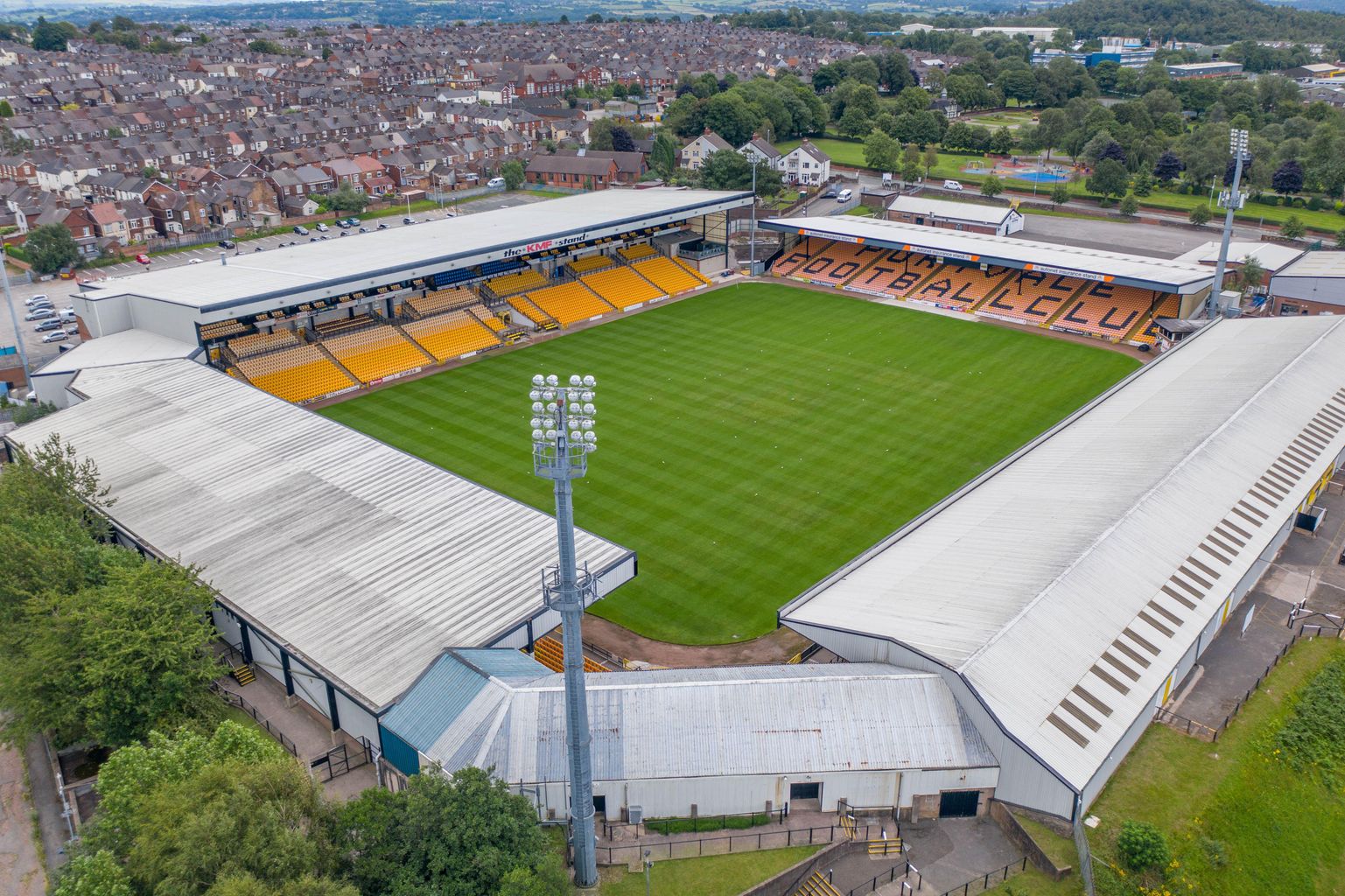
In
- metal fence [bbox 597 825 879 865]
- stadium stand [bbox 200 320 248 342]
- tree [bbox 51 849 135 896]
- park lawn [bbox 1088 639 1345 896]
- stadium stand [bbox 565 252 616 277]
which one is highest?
stadium stand [bbox 200 320 248 342]

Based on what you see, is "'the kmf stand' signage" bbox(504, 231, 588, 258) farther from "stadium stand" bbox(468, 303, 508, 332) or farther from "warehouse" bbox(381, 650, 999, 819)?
"warehouse" bbox(381, 650, 999, 819)

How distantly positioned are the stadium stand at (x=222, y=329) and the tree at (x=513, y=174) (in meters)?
66.8

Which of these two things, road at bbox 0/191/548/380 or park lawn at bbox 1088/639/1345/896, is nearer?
park lawn at bbox 1088/639/1345/896

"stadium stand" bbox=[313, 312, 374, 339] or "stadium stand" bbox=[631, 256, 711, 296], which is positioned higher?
"stadium stand" bbox=[313, 312, 374, 339]

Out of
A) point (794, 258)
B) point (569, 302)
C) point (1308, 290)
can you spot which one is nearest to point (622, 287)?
point (569, 302)

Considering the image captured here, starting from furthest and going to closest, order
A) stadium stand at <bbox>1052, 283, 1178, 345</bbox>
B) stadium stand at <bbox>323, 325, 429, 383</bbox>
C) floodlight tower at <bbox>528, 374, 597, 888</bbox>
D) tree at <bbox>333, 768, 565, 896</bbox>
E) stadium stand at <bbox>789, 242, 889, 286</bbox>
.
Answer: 1. stadium stand at <bbox>789, 242, 889, 286</bbox>
2. stadium stand at <bbox>1052, 283, 1178, 345</bbox>
3. stadium stand at <bbox>323, 325, 429, 383</bbox>
4. tree at <bbox>333, 768, 565, 896</bbox>
5. floodlight tower at <bbox>528, 374, 597, 888</bbox>

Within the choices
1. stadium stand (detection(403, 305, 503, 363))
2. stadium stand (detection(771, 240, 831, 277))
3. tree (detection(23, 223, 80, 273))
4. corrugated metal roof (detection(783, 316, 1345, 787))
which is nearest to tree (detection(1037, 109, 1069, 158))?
stadium stand (detection(771, 240, 831, 277))

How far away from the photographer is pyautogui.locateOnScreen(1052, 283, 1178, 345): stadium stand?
67000 mm

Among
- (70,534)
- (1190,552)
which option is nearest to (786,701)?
(1190,552)

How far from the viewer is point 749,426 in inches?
2094

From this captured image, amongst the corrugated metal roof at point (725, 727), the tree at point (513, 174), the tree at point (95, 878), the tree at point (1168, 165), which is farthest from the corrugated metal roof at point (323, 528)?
the tree at point (1168, 165)

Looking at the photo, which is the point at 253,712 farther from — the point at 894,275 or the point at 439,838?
the point at 894,275

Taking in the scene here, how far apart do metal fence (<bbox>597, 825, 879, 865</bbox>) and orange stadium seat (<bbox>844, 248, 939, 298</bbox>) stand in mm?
57565

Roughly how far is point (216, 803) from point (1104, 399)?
4584 cm
